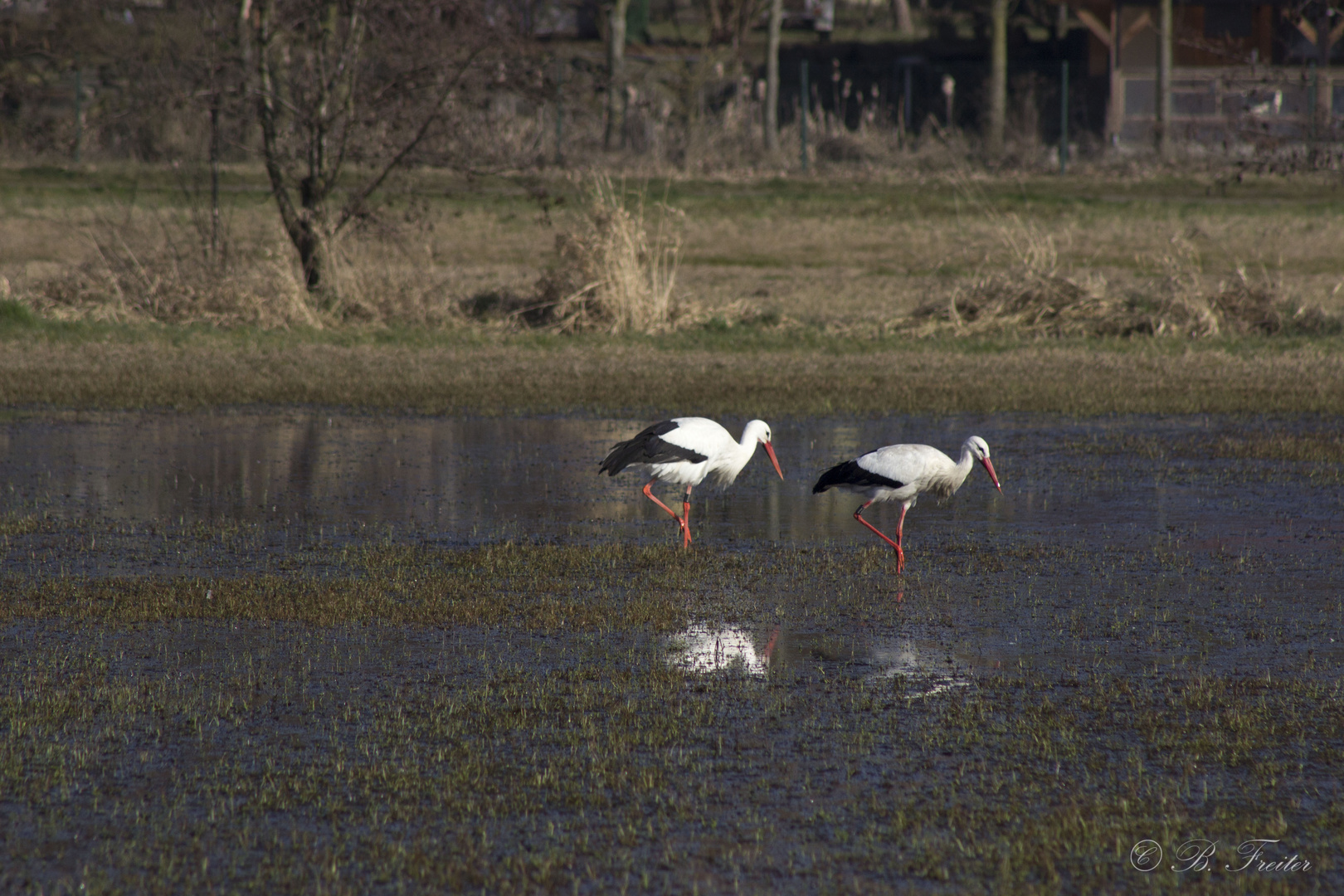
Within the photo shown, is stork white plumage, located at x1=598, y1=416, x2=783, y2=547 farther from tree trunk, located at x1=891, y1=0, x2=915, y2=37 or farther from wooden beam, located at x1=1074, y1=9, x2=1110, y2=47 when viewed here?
tree trunk, located at x1=891, y1=0, x2=915, y2=37

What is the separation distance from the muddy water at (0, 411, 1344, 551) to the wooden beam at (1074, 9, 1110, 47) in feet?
93.0

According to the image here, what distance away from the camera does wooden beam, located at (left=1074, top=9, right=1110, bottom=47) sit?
39.7 m

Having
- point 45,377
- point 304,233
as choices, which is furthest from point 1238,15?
point 45,377

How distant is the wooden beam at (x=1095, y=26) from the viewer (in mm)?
39688

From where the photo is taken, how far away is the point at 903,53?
46.3 meters

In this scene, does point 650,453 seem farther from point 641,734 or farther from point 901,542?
point 641,734

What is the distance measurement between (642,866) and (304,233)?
622 inches

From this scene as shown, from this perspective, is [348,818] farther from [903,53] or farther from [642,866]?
[903,53]

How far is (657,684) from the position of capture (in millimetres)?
6586

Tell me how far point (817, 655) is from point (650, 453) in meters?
2.85

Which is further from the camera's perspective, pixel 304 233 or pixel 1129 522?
pixel 304 233

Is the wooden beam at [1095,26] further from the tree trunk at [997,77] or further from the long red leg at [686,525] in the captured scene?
the long red leg at [686,525]

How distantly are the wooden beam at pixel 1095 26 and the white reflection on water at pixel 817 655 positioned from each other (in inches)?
1394

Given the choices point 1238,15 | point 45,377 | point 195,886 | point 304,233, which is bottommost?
point 195,886
